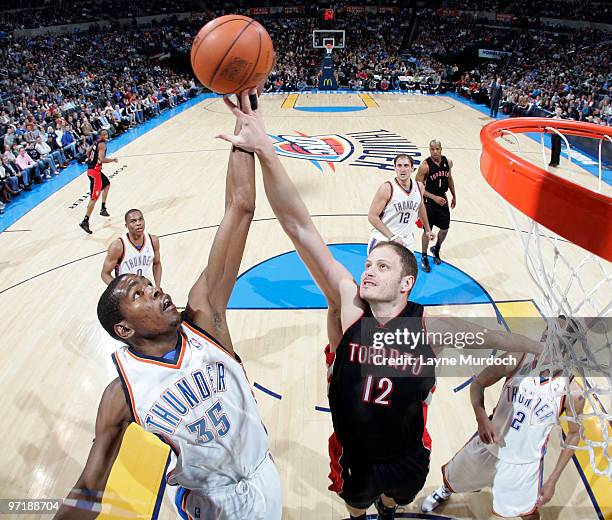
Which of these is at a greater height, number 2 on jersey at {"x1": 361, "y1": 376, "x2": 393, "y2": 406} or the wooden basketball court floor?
number 2 on jersey at {"x1": 361, "y1": 376, "x2": 393, "y2": 406}

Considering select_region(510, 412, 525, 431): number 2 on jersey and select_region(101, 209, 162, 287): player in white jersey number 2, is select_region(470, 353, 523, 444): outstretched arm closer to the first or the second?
select_region(510, 412, 525, 431): number 2 on jersey

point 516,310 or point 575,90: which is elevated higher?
point 516,310

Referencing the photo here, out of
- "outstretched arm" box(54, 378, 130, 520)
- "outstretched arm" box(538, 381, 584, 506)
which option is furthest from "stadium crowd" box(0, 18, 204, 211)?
"outstretched arm" box(538, 381, 584, 506)

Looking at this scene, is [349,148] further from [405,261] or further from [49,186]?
[405,261]

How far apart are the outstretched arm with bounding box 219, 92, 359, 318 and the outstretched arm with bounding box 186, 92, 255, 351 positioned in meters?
0.12

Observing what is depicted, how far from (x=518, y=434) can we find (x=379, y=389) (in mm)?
970

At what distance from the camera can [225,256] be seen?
2.17 metres

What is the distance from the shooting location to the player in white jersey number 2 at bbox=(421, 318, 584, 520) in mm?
2527

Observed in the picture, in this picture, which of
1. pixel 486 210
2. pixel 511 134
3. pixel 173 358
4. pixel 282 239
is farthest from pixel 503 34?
pixel 173 358

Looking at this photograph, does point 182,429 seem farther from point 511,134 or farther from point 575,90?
point 575,90

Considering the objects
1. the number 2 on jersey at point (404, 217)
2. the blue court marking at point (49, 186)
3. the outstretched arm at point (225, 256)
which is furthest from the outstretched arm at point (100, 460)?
the blue court marking at point (49, 186)

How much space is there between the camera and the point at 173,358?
78.9 inches

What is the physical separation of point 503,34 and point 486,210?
85.6 feet

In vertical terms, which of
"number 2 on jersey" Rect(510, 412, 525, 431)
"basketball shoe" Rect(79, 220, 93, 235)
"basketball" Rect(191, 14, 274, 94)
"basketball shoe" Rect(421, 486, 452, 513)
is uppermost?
"basketball" Rect(191, 14, 274, 94)
